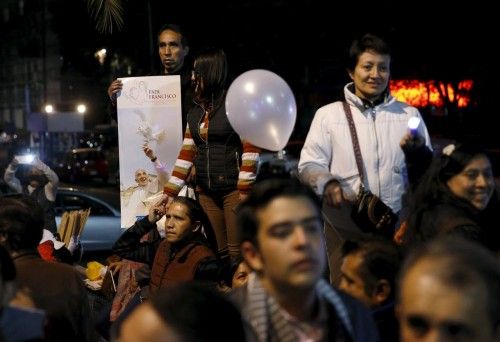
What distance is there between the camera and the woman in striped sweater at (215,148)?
6.89 m

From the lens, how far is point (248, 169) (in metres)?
6.55

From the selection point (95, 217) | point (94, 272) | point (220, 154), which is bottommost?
point (95, 217)

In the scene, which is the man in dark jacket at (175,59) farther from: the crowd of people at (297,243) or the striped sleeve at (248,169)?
the striped sleeve at (248,169)

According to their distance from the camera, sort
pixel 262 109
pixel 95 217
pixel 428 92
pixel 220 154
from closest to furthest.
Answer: pixel 262 109
pixel 220 154
pixel 95 217
pixel 428 92

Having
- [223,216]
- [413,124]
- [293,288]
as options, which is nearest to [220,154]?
Result: [223,216]

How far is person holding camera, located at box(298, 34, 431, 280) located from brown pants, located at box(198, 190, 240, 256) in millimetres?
1215

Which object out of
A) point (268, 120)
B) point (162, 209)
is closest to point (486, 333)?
point (268, 120)

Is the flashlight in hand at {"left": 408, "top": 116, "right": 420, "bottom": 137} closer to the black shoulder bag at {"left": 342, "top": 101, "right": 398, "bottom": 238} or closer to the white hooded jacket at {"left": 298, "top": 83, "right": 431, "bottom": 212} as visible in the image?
the white hooded jacket at {"left": 298, "top": 83, "right": 431, "bottom": 212}

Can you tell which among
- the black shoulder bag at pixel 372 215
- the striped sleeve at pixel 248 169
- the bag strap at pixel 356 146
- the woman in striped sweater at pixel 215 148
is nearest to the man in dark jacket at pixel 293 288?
the black shoulder bag at pixel 372 215

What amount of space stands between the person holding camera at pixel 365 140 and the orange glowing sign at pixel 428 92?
22276mm

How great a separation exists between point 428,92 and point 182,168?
23.1 meters

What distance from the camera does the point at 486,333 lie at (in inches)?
112

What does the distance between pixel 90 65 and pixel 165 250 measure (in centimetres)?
2816

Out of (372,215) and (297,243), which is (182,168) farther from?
(297,243)
